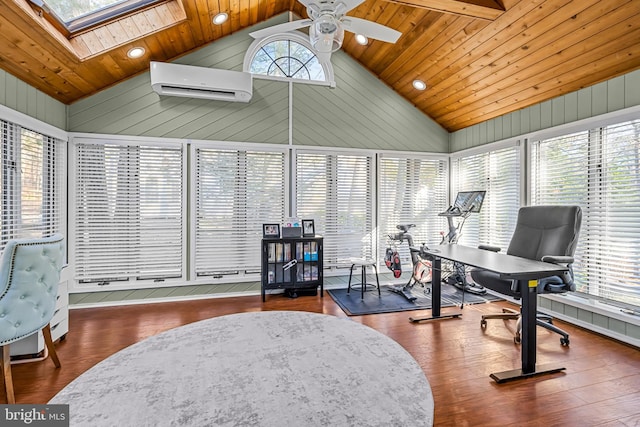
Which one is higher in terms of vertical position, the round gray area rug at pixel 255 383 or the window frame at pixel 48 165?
the window frame at pixel 48 165

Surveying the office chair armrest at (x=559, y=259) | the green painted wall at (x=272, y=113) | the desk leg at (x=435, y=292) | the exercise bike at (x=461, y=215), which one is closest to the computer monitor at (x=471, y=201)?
the exercise bike at (x=461, y=215)

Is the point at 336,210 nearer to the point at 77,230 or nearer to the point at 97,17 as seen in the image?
the point at 77,230

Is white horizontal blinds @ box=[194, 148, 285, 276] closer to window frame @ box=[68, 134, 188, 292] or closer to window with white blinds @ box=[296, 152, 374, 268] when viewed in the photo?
window frame @ box=[68, 134, 188, 292]

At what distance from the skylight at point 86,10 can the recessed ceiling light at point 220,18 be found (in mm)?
678

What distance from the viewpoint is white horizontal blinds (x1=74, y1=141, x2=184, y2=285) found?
407 centimetres

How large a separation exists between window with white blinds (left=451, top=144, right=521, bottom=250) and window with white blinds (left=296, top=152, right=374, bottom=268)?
5.10 feet

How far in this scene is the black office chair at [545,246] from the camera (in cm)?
288

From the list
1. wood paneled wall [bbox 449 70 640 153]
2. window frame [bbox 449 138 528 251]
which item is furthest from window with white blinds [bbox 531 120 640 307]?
window frame [bbox 449 138 528 251]

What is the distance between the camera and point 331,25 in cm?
230

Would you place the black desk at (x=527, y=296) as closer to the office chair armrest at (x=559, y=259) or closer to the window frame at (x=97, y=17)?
the office chair armrest at (x=559, y=259)

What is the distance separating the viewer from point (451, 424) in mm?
1935

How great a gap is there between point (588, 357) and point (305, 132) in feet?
13.3

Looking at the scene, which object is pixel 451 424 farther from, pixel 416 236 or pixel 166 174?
pixel 166 174

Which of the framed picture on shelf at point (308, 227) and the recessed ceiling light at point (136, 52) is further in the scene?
the framed picture on shelf at point (308, 227)
